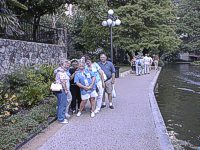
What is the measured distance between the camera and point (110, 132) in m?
8.72

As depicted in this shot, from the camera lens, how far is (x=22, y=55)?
15.2 m

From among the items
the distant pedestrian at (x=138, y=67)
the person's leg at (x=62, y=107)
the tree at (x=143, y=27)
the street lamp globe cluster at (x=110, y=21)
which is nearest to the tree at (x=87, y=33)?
the tree at (x=143, y=27)

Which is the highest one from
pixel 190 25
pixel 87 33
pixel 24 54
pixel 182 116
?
pixel 190 25

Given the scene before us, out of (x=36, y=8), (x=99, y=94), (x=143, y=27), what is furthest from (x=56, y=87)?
(x=143, y=27)

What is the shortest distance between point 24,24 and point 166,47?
25382mm

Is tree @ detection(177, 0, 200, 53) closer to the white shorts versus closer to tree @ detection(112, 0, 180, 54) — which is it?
tree @ detection(112, 0, 180, 54)

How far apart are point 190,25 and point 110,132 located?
186 feet

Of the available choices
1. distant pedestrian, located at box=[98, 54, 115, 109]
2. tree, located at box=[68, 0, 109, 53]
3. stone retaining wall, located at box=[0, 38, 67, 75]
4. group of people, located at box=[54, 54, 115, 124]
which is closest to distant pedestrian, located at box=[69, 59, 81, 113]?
group of people, located at box=[54, 54, 115, 124]

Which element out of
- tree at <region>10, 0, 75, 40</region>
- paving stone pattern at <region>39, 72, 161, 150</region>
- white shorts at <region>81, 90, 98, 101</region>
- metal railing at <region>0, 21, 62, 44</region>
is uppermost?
tree at <region>10, 0, 75, 40</region>

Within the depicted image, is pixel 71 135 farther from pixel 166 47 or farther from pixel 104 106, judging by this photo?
pixel 166 47

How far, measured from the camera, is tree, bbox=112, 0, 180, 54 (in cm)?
3775

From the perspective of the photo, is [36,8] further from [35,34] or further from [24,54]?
[24,54]

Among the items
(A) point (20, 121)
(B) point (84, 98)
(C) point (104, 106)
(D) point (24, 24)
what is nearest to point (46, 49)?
(D) point (24, 24)

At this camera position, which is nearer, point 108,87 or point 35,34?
point 108,87
